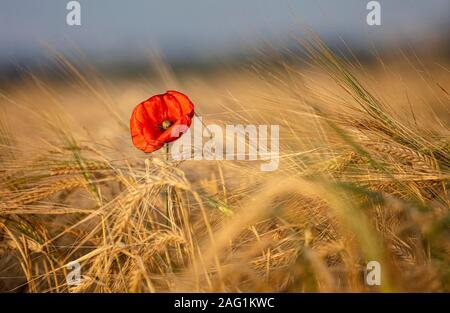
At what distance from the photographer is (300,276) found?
1.33m

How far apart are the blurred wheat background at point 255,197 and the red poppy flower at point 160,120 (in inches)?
1.8

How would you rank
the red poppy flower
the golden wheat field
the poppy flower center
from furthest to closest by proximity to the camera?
the poppy flower center
the red poppy flower
the golden wheat field

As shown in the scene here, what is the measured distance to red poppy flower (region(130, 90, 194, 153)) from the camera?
1.64 meters

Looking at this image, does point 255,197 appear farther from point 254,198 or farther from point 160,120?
point 160,120

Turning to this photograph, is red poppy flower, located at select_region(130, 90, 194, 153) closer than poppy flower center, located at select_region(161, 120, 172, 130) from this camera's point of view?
Yes

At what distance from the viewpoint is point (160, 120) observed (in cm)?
174

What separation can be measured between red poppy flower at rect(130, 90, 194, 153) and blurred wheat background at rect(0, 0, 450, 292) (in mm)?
47

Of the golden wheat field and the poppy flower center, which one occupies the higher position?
the poppy flower center

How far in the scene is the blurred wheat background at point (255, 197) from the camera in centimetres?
134

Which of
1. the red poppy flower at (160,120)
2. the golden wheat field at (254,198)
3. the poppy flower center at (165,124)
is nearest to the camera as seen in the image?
the golden wheat field at (254,198)

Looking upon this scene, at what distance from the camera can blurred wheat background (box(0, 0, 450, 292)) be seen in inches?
52.8

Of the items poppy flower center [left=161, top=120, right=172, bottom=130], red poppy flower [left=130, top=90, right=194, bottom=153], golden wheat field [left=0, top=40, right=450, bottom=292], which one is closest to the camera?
golden wheat field [left=0, top=40, right=450, bottom=292]

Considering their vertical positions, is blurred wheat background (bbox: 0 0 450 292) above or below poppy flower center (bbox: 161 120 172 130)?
below

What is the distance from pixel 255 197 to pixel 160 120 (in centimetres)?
42
